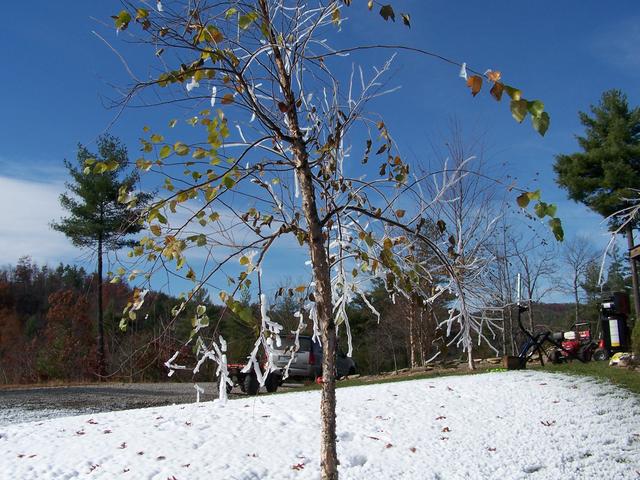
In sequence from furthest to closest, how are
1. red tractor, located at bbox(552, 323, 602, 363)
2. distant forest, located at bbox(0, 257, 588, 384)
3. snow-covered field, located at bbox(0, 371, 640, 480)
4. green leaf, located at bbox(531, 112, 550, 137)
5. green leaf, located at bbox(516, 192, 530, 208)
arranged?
distant forest, located at bbox(0, 257, 588, 384) → red tractor, located at bbox(552, 323, 602, 363) → snow-covered field, located at bbox(0, 371, 640, 480) → green leaf, located at bbox(516, 192, 530, 208) → green leaf, located at bbox(531, 112, 550, 137)

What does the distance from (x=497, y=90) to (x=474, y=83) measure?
77 millimetres

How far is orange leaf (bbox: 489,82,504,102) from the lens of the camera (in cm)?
169

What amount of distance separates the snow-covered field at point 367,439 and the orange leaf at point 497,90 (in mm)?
3601

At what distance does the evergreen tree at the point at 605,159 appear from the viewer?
17.0m

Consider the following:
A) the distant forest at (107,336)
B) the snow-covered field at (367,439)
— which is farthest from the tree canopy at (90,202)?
the snow-covered field at (367,439)

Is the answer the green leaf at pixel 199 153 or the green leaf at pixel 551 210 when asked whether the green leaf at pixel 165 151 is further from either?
the green leaf at pixel 551 210

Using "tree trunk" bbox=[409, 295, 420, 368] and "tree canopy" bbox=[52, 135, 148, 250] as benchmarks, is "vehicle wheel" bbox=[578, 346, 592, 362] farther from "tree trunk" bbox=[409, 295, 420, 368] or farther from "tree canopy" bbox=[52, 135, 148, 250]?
"tree canopy" bbox=[52, 135, 148, 250]

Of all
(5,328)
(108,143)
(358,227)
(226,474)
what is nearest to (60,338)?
(108,143)

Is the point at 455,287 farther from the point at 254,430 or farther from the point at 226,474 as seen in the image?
the point at 254,430

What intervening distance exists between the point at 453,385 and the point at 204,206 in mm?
6769

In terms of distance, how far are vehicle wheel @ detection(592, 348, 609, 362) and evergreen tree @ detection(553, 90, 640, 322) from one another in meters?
5.53

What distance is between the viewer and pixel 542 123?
1557mm

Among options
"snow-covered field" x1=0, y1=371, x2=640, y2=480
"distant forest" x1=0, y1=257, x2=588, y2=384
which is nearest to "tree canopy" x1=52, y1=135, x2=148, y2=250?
"distant forest" x1=0, y1=257, x2=588, y2=384

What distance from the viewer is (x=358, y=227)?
287 centimetres
